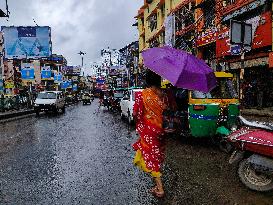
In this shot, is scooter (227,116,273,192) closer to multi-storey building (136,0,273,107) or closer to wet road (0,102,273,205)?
wet road (0,102,273,205)

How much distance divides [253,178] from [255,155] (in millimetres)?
426

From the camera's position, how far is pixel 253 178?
534 cm

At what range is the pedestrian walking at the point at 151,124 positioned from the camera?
4.80 m

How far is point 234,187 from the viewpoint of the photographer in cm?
539

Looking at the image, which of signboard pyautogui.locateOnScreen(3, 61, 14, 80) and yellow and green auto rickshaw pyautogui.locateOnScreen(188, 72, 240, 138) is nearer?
yellow and green auto rickshaw pyautogui.locateOnScreen(188, 72, 240, 138)

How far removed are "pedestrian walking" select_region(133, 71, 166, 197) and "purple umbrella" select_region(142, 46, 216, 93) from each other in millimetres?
331

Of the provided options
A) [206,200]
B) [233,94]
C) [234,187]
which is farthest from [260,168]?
[233,94]

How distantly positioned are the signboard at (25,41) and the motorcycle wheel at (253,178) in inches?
1262

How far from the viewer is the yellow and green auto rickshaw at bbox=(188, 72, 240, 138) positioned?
8240mm

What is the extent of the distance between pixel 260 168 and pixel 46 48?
107 ft

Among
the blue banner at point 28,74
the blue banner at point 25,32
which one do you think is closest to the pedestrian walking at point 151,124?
the blue banner at point 25,32

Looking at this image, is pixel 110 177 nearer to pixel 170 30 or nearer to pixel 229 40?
pixel 229 40

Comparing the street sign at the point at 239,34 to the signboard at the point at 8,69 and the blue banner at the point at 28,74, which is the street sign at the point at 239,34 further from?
the signboard at the point at 8,69

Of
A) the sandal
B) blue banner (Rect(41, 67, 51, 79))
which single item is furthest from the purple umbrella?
blue banner (Rect(41, 67, 51, 79))
